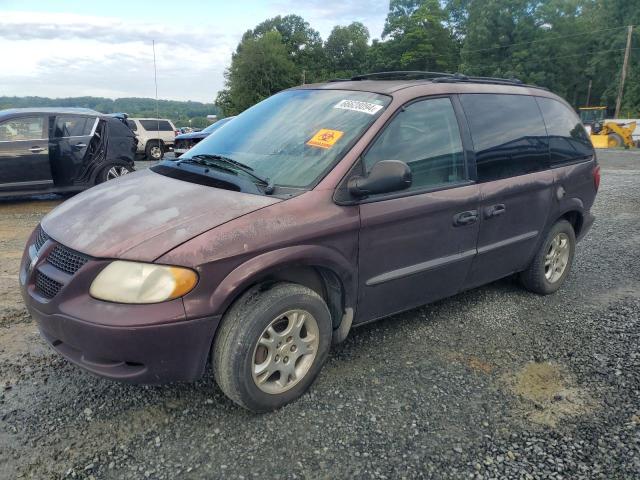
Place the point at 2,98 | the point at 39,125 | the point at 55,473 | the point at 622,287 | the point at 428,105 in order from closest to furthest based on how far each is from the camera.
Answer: the point at 55,473 < the point at 428,105 < the point at 622,287 < the point at 39,125 < the point at 2,98

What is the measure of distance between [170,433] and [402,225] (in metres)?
1.70

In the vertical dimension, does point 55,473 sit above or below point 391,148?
below

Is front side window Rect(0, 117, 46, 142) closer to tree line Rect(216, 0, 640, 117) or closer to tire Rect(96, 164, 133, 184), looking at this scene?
tire Rect(96, 164, 133, 184)

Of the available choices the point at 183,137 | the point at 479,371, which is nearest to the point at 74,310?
the point at 479,371

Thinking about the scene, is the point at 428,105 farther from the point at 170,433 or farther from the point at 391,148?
the point at 170,433

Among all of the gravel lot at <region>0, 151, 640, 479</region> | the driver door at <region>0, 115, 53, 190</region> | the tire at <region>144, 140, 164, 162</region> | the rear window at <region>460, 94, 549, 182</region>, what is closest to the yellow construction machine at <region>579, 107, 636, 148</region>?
the tire at <region>144, 140, 164, 162</region>

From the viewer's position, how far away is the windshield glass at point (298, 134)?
293 cm

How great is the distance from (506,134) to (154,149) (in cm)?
1824

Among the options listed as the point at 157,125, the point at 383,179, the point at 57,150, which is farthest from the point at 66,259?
the point at 157,125

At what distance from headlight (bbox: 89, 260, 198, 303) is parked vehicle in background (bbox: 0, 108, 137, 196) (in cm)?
709

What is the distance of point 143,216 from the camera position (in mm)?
2580

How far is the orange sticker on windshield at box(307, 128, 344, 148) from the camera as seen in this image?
3.00 metres

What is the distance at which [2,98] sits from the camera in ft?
47.2

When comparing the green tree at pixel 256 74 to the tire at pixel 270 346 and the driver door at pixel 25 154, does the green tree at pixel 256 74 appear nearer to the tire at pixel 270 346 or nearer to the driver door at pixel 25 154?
the driver door at pixel 25 154
